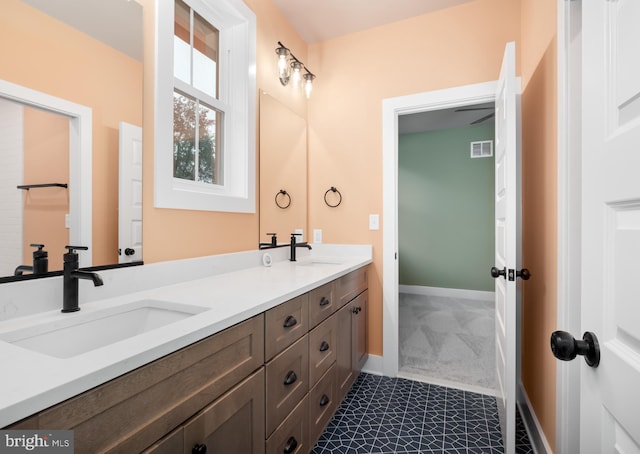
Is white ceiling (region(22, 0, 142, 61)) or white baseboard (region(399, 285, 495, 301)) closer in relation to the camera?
white ceiling (region(22, 0, 142, 61))

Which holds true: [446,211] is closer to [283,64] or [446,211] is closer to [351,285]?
[351,285]

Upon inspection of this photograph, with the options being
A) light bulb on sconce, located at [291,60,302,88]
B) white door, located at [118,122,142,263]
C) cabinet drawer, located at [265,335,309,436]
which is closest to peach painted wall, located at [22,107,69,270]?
white door, located at [118,122,142,263]

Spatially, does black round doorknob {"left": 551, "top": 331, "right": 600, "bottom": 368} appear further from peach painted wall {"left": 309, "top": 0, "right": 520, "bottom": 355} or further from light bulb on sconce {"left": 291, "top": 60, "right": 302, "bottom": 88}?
light bulb on sconce {"left": 291, "top": 60, "right": 302, "bottom": 88}

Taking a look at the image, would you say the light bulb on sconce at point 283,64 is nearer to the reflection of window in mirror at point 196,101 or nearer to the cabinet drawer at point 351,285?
the reflection of window in mirror at point 196,101

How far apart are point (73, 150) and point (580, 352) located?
5.19ft

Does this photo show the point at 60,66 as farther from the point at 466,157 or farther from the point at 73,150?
the point at 466,157

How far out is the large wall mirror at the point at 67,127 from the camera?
0.96m

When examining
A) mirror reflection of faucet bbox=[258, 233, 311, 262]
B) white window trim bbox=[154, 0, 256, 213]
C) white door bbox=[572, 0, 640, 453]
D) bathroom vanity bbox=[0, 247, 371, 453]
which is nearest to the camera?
white door bbox=[572, 0, 640, 453]

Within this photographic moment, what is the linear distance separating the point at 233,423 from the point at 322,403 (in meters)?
0.79

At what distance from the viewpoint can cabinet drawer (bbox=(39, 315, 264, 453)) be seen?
1.93ft

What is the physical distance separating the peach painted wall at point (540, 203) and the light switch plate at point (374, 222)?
0.97 m

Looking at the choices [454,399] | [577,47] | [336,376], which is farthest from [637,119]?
[454,399]

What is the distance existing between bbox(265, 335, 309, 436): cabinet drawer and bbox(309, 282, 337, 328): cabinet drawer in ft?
0.39

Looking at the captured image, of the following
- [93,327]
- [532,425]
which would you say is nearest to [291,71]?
[93,327]
